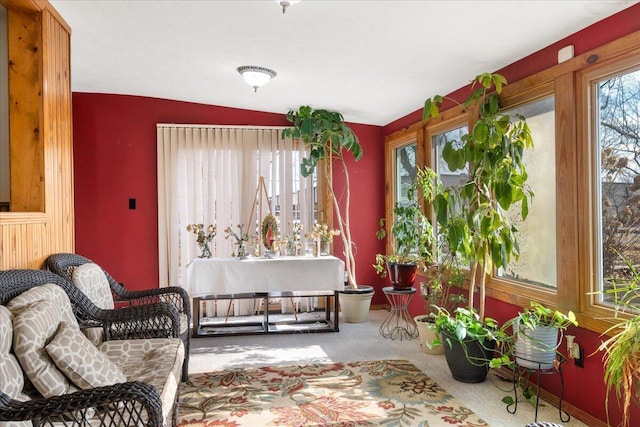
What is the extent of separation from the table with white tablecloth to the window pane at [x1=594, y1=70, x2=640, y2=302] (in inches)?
102

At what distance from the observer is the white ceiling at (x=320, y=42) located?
2656mm

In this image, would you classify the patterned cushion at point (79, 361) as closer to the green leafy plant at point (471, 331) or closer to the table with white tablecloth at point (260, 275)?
the green leafy plant at point (471, 331)

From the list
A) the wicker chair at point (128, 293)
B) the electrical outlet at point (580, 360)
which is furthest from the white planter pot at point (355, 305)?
the electrical outlet at point (580, 360)

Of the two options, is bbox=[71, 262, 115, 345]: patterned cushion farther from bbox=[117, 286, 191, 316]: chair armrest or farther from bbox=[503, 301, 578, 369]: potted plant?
bbox=[503, 301, 578, 369]: potted plant

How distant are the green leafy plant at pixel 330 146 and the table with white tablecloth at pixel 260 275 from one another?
0.69 meters

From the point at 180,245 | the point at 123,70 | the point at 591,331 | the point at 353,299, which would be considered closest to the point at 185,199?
the point at 180,245

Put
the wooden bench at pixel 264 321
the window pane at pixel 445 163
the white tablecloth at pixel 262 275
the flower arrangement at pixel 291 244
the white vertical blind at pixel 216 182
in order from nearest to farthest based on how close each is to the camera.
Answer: the window pane at pixel 445 163
the white tablecloth at pixel 262 275
the wooden bench at pixel 264 321
the flower arrangement at pixel 291 244
the white vertical blind at pixel 216 182

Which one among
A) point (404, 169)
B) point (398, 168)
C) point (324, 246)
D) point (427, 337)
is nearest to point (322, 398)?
point (427, 337)

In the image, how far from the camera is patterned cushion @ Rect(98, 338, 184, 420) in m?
2.08

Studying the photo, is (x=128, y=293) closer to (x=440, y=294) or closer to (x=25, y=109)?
(x=25, y=109)

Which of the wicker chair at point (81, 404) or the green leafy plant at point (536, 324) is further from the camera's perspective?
the green leafy plant at point (536, 324)

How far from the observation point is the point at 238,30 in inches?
124

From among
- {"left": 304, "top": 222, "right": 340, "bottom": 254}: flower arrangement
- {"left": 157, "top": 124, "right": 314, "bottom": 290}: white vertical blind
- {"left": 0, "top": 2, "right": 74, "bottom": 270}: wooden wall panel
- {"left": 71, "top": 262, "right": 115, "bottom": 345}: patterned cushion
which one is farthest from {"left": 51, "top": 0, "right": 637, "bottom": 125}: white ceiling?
{"left": 71, "top": 262, "right": 115, "bottom": 345}: patterned cushion

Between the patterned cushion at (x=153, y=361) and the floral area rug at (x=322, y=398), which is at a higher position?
the patterned cushion at (x=153, y=361)
